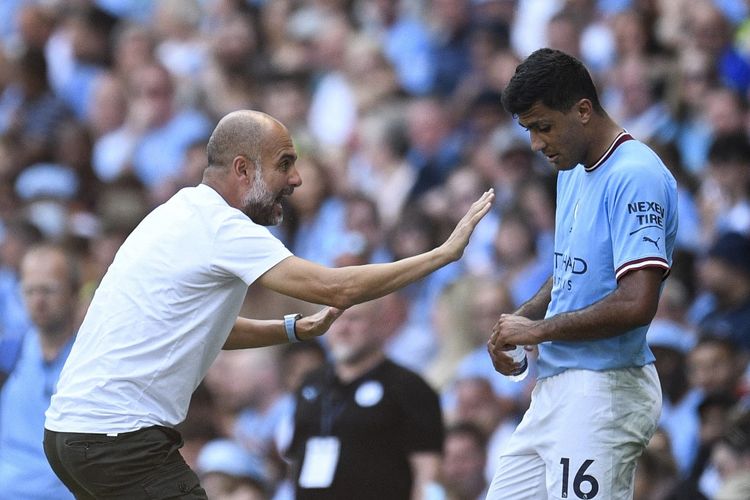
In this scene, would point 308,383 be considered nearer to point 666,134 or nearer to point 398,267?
point 398,267

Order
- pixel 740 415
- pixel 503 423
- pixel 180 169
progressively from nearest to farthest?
1. pixel 740 415
2. pixel 503 423
3. pixel 180 169

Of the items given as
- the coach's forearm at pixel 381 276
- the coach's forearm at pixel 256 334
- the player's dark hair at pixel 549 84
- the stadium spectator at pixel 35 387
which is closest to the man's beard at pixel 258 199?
the coach's forearm at pixel 381 276

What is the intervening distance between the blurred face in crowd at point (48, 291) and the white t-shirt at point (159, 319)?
7.52 feet

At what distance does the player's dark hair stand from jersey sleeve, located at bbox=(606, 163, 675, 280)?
0.34 m

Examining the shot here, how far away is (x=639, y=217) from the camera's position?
4922 mm

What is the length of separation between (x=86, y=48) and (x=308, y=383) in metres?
7.80

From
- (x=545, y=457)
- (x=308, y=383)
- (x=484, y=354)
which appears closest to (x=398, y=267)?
(x=545, y=457)

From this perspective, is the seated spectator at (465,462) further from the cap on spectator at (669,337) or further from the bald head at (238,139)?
the bald head at (238,139)

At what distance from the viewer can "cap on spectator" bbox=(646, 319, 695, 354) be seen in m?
8.32

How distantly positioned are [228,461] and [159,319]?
3.58 m

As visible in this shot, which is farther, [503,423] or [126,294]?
[503,423]

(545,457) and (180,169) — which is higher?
(180,169)

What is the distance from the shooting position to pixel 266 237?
199 inches

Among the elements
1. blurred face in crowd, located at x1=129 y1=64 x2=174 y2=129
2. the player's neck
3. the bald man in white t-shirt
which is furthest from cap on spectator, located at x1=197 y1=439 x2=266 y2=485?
blurred face in crowd, located at x1=129 y1=64 x2=174 y2=129
